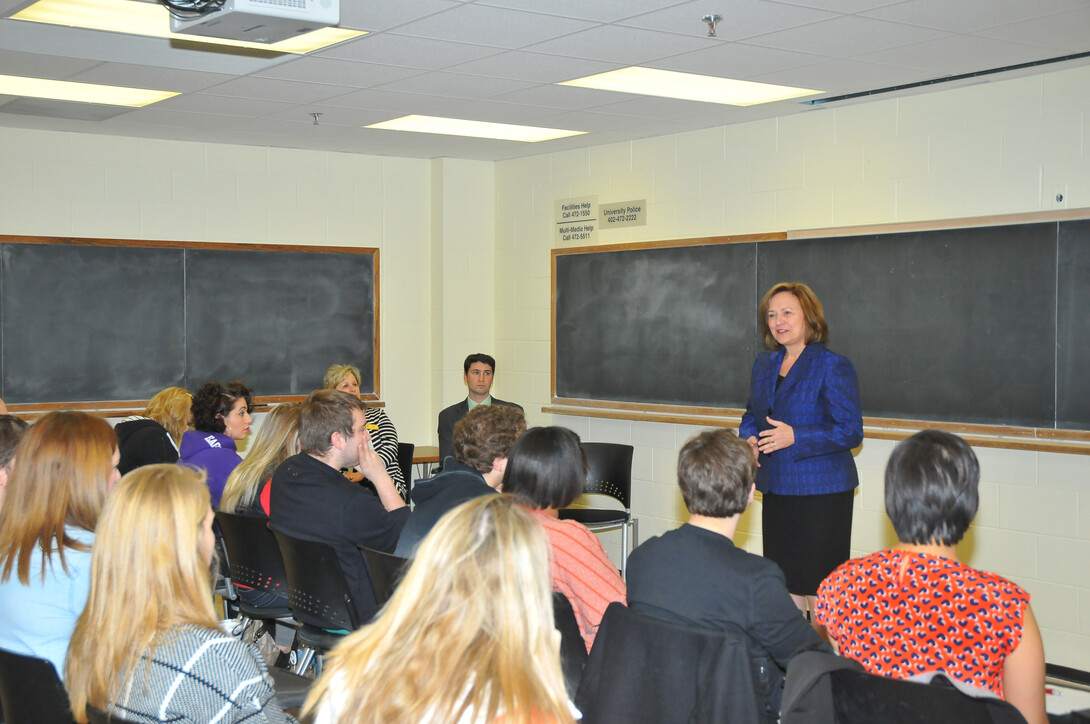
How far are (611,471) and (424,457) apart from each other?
1551 mm

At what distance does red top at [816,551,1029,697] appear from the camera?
1.96m

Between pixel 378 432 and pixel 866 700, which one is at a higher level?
pixel 378 432

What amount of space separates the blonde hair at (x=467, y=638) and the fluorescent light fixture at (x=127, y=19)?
274 centimetres

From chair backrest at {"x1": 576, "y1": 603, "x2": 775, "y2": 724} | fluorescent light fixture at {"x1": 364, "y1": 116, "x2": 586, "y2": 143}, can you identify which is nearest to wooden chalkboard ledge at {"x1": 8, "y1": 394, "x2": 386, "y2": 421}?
fluorescent light fixture at {"x1": 364, "y1": 116, "x2": 586, "y2": 143}

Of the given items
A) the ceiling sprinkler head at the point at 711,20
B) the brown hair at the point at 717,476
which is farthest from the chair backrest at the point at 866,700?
the ceiling sprinkler head at the point at 711,20

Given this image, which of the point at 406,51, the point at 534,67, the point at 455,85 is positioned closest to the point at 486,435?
the point at 406,51

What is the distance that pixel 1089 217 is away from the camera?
436cm

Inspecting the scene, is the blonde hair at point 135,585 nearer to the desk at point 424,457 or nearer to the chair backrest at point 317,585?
the chair backrest at point 317,585

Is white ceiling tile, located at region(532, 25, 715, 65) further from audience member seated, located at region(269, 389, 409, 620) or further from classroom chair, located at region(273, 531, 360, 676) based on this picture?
classroom chair, located at region(273, 531, 360, 676)

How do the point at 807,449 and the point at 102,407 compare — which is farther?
the point at 102,407

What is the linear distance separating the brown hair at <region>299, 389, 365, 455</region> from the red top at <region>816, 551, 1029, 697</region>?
1910mm

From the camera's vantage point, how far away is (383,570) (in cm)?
296

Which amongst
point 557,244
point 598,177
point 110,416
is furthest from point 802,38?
point 110,416

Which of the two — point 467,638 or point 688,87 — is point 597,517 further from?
point 467,638
